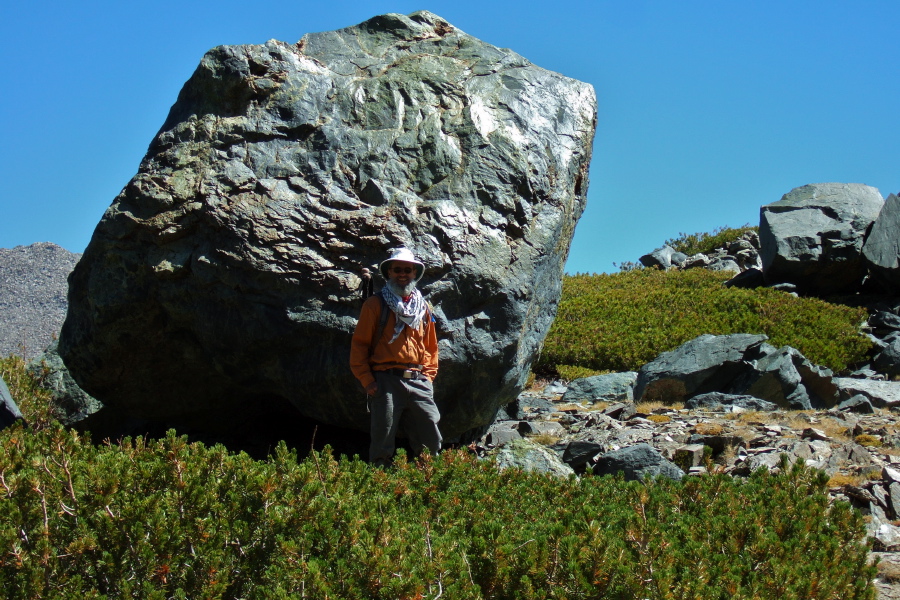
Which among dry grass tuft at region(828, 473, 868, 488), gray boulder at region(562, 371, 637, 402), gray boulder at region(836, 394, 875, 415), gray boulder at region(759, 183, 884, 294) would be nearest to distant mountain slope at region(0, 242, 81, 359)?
gray boulder at region(562, 371, 637, 402)

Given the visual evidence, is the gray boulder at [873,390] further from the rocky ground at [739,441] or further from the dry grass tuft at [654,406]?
the dry grass tuft at [654,406]

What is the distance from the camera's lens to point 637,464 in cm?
729

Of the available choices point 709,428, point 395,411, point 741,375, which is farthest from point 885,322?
point 395,411

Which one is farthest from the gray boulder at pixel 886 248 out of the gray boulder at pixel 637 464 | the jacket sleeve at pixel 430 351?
the jacket sleeve at pixel 430 351

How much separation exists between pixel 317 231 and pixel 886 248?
15393 mm

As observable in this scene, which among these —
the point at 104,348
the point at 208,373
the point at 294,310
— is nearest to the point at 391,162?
the point at 294,310

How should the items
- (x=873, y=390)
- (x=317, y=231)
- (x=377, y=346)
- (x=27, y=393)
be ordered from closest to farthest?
(x=377, y=346)
(x=317, y=231)
(x=27, y=393)
(x=873, y=390)

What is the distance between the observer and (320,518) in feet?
13.1

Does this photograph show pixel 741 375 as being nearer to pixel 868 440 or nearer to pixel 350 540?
pixel 868 440

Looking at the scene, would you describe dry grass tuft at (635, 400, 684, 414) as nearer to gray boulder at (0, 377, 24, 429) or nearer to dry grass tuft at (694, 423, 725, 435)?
dry grass tuft at (694, 423, 725, 435)

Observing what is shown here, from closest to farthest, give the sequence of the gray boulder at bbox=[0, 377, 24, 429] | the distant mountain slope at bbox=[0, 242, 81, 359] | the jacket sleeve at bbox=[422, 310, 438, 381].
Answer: the jacket sleeve at bbox=[422, 310, 438, 381] < the gray boulder at bbox=[0, 377, 24, 429] < the distant mountain slope at bbox=[0, 242, 81, 359]

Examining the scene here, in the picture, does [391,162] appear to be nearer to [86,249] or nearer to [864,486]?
[86,249]

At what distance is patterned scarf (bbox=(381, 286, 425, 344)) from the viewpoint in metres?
6.33

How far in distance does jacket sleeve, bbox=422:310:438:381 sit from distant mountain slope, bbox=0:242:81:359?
1288 cm
